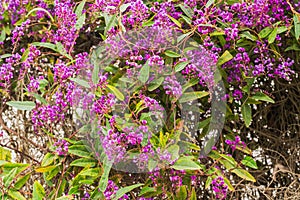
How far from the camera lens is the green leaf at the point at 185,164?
145 cm

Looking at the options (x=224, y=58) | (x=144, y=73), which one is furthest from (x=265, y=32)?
(x=144, y=73)

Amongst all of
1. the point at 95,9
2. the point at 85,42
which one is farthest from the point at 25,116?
the point at 95,9

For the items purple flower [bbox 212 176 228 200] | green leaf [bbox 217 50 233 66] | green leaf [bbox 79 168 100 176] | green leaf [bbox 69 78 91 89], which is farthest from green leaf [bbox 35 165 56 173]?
green leaf [bbox 217 50 233 66]

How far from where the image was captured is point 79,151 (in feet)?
5.09

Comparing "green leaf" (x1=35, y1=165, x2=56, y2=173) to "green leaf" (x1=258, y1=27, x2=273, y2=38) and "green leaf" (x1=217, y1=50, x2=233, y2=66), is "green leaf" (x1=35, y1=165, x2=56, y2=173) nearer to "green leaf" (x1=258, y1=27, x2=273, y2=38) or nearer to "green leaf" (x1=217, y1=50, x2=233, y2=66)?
"green leaf" (x1=217, y1=50, x2=233, y2=66)

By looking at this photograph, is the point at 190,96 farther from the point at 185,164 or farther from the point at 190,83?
the point at 185,164

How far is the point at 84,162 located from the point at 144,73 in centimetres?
32

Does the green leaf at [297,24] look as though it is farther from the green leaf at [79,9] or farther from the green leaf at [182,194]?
the green leaf at [79,9]

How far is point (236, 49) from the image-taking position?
65.7 inches

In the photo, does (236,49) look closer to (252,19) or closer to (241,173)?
(252,19)

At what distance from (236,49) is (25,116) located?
3.25ft

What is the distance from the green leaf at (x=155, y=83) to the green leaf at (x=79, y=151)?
0.87 feet

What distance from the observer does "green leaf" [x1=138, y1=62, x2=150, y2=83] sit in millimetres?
1487

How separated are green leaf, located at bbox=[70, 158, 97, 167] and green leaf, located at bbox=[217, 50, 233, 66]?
0.48 meters
